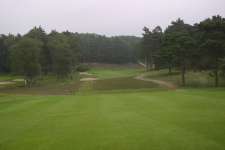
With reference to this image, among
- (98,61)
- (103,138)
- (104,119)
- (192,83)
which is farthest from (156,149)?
(98,61)

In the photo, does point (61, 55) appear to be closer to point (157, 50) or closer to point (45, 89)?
point (45, 89)

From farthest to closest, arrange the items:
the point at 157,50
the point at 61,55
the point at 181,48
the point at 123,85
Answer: the point at 157,50
the point at 61,55
the point at 123,85
the point at 181,48

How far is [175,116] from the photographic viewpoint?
61.7ft

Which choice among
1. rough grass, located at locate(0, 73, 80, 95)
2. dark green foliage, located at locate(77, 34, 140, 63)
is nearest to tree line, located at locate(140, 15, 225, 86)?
rough grass, located at locate(0, 73, 80, 95)

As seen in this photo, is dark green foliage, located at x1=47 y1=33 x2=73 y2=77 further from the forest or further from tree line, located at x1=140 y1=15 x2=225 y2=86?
tree line, located at x1=140 y1=15 x2=225 y2=86

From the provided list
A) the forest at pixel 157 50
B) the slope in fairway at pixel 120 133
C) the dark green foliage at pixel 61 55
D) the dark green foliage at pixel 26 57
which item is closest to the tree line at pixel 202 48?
the forest at pixel 157 50

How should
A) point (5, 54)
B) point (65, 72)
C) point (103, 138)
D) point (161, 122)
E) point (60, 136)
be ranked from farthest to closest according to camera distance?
point (5, 54), point (65, 72), point (161, 122), point (60, 136), point (103, 138)

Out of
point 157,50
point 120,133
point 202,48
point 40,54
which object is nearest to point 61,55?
point 40,54

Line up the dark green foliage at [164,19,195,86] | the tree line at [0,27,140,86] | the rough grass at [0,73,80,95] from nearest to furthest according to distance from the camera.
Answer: the rough grass at [0,73,80,95] < the dark green foliage at [164,19,195,86] < the tree line at [0,27,140,86]

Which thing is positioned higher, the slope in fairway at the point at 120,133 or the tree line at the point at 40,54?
the tree line at the point at 40,54

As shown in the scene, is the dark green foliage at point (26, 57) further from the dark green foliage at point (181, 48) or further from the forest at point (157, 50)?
the dark green foliage at point (181, 48)

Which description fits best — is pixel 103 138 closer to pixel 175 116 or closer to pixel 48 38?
pixel 175 116

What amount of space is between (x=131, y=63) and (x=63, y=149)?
142 metres

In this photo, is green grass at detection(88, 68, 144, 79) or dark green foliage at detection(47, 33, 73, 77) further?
green grass at detection(88, 68, 144, 79)
